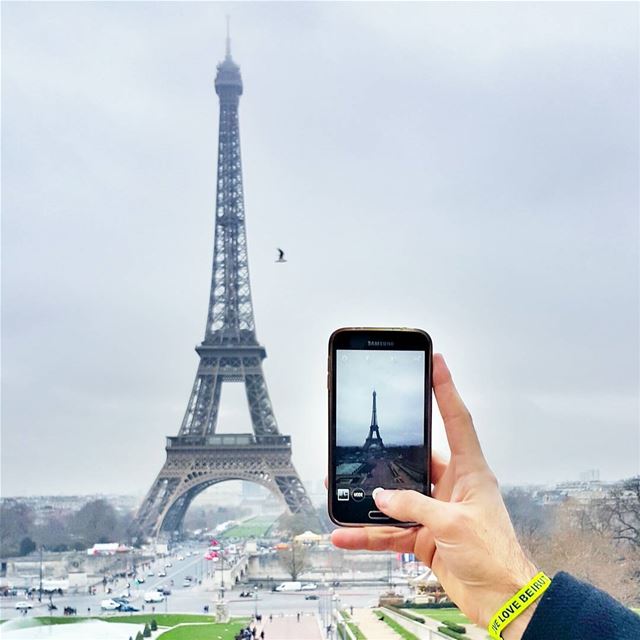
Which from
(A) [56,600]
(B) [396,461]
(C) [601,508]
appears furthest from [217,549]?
(B) [396,461]

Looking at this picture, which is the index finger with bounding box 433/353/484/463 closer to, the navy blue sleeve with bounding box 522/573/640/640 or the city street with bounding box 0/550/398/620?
the navy blue sleeve with bounding box 522/573/640/640

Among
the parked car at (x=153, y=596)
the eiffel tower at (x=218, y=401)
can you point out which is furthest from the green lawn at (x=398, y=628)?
the eiffel tower at (x=218, y=401)

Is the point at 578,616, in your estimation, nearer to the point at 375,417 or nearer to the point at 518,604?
the point at 518,604

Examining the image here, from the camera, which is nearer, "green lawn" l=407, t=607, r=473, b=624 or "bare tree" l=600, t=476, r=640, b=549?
"green lawn" l=407, t=607, r=473, b=624

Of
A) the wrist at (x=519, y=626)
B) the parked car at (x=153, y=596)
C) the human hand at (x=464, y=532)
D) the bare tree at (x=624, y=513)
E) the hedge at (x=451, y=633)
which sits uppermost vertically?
the human hand at (x=464, y=532)

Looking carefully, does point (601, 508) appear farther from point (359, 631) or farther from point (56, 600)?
point (56, 600)

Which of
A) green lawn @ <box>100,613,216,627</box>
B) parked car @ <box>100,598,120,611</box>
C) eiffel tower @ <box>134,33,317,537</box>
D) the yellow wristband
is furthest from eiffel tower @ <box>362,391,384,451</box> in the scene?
eiffel tower @ <box>134,33,317,537</box>

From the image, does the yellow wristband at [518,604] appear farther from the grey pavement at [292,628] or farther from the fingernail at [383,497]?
the grey pavement at [292,628]
